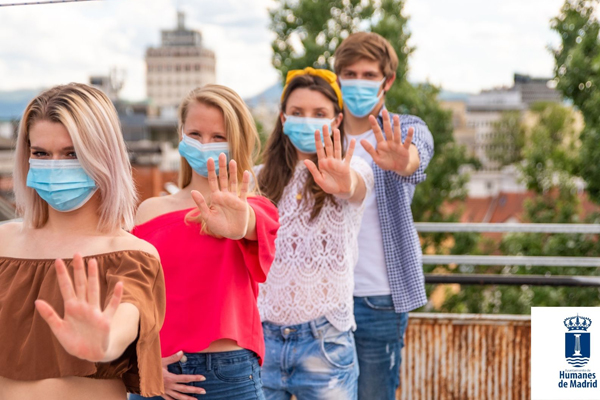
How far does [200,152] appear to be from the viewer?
1.89 meters

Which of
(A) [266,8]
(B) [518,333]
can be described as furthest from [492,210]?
(B) [518,333]

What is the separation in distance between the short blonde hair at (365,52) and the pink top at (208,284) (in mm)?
1054

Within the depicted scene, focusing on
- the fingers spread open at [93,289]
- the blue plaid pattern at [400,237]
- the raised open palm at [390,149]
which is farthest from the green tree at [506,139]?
the fingers spread open at [93,289]

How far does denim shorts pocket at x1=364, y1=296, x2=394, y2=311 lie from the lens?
2.40m

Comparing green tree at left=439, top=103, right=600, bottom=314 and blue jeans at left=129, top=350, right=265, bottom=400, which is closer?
blue jeans at left=129, top=350, right=265, bottom=400

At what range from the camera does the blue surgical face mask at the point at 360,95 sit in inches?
102

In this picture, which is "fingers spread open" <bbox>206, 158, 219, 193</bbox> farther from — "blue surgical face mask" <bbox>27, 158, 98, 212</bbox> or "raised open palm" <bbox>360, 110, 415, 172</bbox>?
"raised open palm" <bbox>360, 110, 415, 172</bbox>

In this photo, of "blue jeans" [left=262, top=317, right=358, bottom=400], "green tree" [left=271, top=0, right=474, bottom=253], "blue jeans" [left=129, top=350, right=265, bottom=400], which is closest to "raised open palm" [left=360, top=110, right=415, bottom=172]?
"blue jeans" [left=262, top=317, right=358, bottom=400]

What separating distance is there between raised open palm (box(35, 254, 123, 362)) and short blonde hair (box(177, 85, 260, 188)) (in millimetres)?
713

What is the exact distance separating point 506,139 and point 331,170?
225 feet

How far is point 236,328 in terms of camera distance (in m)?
1.73

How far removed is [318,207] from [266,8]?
13.7 metres

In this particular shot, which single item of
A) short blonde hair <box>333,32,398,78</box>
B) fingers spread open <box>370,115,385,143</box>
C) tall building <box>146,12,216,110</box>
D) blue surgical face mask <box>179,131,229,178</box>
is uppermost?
tall building <box>146,12,216,110</box>

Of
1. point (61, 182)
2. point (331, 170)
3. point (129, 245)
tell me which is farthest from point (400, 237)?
point (61, 182)
